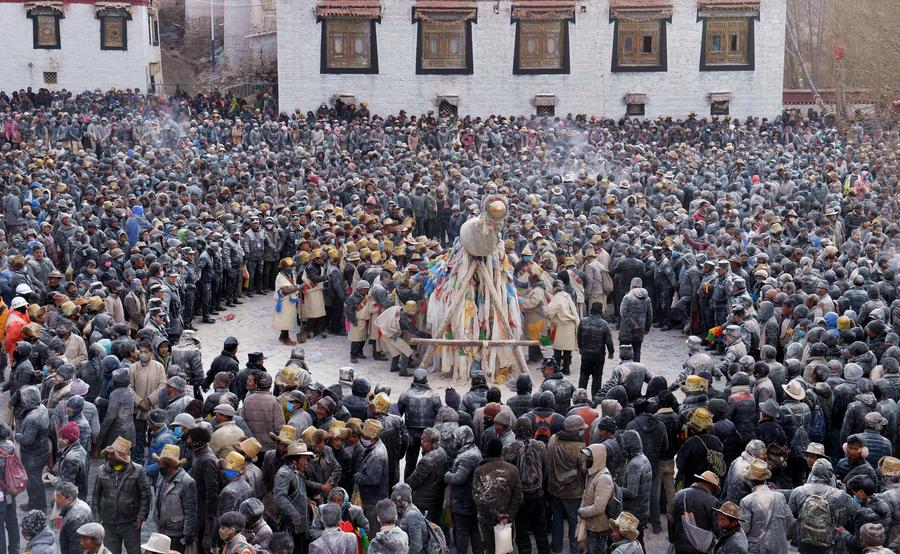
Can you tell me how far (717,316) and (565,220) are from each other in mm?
4936

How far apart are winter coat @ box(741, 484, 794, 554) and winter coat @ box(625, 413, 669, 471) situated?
1.62 metres

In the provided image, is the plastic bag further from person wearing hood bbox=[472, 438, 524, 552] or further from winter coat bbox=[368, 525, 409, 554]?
winter coat bbox=[368, 525, 409, 554]

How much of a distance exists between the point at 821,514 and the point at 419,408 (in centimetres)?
422

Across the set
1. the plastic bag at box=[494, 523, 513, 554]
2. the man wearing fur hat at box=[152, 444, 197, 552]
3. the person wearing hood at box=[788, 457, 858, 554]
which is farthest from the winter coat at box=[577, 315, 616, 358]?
the man wearing fur hat at box=[152, 444, 197, 552]

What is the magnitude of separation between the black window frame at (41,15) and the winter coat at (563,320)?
27.1 m

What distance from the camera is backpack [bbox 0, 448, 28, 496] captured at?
11602 millimetres

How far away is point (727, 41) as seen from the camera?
38875 mm

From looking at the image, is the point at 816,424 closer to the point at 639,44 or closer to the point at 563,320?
the point at 563,320

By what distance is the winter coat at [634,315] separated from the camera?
1692 cm

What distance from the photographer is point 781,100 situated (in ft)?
130

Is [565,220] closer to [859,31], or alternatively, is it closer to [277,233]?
[277,233]

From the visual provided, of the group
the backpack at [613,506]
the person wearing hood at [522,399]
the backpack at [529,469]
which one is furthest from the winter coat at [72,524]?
the person wearing hood at [522,399]

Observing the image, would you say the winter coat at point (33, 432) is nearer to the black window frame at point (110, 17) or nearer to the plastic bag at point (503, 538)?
the plastic bag at point (503, 538)

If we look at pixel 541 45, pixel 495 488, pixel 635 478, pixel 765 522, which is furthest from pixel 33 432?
pixel 541 45
